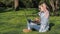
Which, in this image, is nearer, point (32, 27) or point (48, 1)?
point (32, 27)

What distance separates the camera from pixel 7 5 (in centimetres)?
3534

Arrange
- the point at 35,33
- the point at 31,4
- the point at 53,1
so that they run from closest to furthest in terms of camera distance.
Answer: the point at 35,33 < the point at 53,1 < the point at 31,4

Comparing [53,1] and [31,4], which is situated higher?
[53,1]

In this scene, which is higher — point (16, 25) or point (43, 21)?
point (43, 21)

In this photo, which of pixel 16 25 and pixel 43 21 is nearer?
pixel 43 21

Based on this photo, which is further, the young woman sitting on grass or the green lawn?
the green lawn

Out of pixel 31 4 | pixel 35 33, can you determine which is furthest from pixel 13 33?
pixel 31 4

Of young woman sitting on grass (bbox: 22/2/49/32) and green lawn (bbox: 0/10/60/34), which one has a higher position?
young woman sitting on grass (bbox: 22/2/49/32)

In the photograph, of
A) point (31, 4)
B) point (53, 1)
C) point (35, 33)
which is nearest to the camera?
point (35, 33)

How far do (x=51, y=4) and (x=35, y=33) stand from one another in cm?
884

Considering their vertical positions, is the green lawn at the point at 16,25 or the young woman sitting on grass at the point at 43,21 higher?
the young woman sitting on grass at the point at 43,21

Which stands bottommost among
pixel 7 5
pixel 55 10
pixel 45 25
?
pixel 7 5

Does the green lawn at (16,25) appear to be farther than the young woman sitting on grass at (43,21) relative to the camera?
Yes

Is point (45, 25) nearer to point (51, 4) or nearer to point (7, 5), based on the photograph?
point (51, 4)
